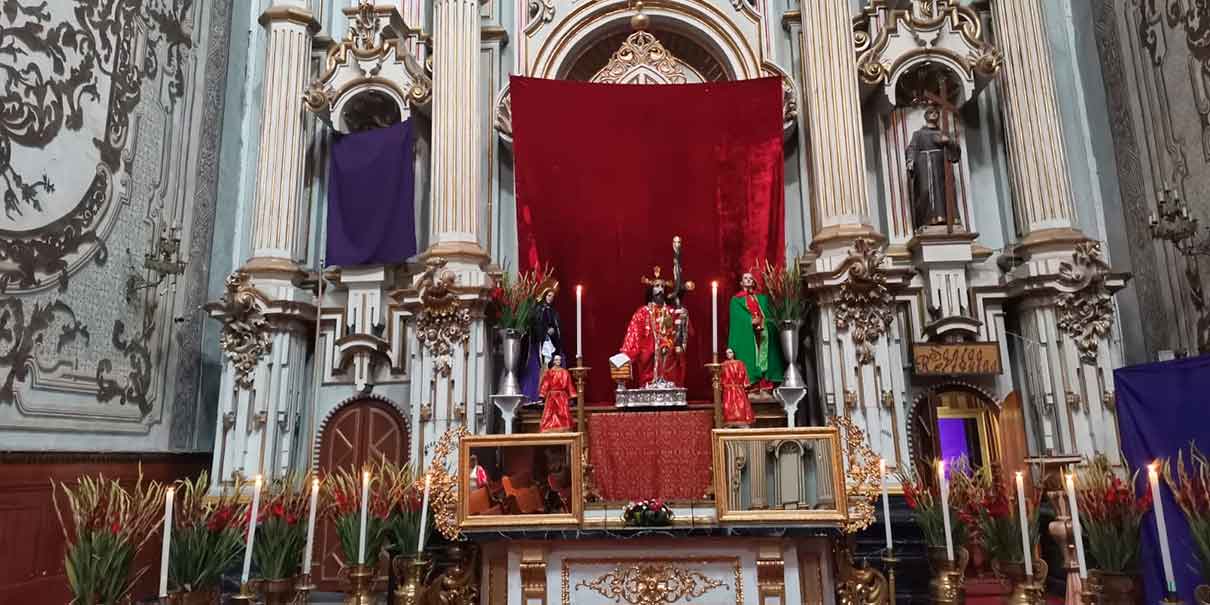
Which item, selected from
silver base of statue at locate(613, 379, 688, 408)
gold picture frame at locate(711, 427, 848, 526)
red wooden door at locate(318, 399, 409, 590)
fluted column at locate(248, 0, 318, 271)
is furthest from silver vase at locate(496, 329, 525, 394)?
gold picture frame at locate(711, 427, 848, 526)

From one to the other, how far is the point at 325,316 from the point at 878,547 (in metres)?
7.11

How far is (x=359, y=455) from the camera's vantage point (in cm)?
994

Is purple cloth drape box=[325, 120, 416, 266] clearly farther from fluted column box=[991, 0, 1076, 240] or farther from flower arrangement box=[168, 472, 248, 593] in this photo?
fluted column box=[991, 0, 1076, 240]

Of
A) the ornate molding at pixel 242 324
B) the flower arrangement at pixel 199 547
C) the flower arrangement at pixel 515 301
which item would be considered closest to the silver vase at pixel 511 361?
the flower arrangement at pixel 515 301

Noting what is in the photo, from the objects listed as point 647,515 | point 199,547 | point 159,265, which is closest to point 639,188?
point 647,515

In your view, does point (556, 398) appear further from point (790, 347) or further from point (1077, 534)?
point (1077, 534)

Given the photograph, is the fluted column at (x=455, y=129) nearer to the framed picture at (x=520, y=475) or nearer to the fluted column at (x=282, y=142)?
the fluted column at (x=282, y=142)

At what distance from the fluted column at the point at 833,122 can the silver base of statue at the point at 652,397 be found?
2.90 meters

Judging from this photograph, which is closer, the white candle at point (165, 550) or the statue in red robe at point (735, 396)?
the white candle at point (165, 550)

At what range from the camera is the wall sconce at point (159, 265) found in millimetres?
8824

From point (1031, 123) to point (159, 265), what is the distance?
417 inches

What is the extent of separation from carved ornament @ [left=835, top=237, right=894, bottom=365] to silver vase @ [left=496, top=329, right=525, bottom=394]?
12.6ft

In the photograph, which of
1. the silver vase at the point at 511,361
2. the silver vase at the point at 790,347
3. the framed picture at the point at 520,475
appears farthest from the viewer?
the silver vase at the point at 511,361

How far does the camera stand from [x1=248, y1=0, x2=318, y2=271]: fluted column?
10.4 m
